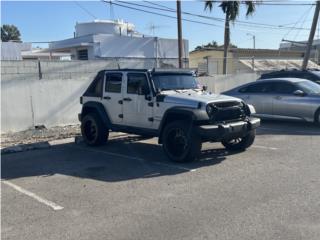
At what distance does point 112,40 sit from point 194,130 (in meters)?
21.4

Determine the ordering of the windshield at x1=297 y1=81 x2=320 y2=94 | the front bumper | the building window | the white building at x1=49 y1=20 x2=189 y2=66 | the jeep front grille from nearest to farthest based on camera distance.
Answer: the front bumper, the jeep front grille, the windshield at x1=297 y1=81 x2=320 y2=94, the white building at x1=49 y1=20 x2=189 y2=66, the building window

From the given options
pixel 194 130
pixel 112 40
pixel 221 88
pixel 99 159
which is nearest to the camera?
pixel 194 130

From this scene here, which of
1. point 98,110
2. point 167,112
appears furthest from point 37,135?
point 167,112

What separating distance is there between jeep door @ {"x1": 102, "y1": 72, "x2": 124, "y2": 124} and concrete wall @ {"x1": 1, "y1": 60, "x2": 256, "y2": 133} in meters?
3.44

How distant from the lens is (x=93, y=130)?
34.8 ft

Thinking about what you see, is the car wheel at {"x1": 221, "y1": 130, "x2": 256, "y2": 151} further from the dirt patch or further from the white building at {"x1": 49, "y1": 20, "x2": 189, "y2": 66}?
the white building at {"x1": 49, "y1": 20, "x2": 189, "y2": 66}

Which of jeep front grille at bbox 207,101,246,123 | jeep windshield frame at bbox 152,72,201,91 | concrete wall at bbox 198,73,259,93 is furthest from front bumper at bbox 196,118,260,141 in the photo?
concrete wall at bbox 198,73,259,93

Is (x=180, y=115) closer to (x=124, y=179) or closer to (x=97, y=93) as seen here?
(x=124, y=179)

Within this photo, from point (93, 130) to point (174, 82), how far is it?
2501 millimetres

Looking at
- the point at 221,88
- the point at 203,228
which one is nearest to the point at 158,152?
the point at 203,228

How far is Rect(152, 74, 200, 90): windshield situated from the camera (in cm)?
909

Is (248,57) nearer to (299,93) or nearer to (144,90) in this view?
(299,93)

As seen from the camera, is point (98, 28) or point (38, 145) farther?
point (98, 28)

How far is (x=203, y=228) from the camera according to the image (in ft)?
16.1
